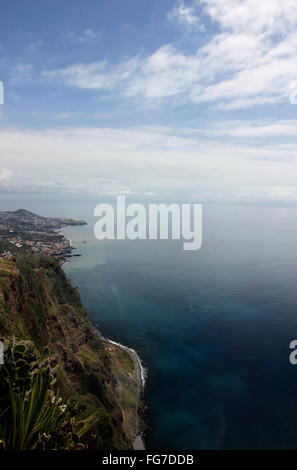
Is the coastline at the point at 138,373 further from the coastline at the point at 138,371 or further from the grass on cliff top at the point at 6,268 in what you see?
the grass on cliff top at the point at 6,268

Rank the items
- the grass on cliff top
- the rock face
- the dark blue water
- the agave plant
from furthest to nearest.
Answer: the grass on cliff top < the dark blue water < the rock face < the agave plant

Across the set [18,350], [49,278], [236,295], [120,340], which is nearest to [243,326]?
[236,295]

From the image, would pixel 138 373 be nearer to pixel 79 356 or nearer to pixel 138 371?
pixel 138 371

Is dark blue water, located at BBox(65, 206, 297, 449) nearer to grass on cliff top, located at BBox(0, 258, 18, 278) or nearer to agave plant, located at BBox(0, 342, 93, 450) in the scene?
grass on cliff top, located at BBox(0, 258, 18, 278)

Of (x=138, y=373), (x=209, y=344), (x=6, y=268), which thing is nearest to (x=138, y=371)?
(x=138, y=373)

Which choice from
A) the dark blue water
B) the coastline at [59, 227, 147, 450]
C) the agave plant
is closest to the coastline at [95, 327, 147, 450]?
the coastline at [59, 227, 147, 450]
